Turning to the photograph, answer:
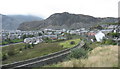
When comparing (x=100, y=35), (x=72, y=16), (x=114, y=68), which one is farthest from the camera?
(x=72, y=16)

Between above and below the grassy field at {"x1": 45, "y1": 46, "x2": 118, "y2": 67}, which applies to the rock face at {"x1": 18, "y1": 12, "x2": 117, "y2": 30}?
above

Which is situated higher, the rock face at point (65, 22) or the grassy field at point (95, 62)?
the rock face at point (65, 22)

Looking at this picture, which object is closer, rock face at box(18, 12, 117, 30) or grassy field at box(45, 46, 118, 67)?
grassy field at box(45, 46, 118, 67)

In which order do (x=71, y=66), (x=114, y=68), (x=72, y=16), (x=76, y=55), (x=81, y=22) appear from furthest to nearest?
(x=72, y=16) < (x=81, y=22) < (x=76, y=55) < (x=71, y=66) < (x=114, y=68)

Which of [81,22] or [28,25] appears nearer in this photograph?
[81,22]

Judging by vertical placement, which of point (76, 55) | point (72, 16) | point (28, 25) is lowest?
point (76, 55)

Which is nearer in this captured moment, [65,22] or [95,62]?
[95,62]

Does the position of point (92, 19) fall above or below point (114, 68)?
above

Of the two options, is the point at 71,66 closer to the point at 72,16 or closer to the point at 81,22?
the point at 81,22

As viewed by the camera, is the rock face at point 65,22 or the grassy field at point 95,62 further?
the rock face at point 65,22

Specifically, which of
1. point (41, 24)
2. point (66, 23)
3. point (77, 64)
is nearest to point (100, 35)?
point (77, 64)

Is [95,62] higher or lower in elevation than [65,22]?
lower
